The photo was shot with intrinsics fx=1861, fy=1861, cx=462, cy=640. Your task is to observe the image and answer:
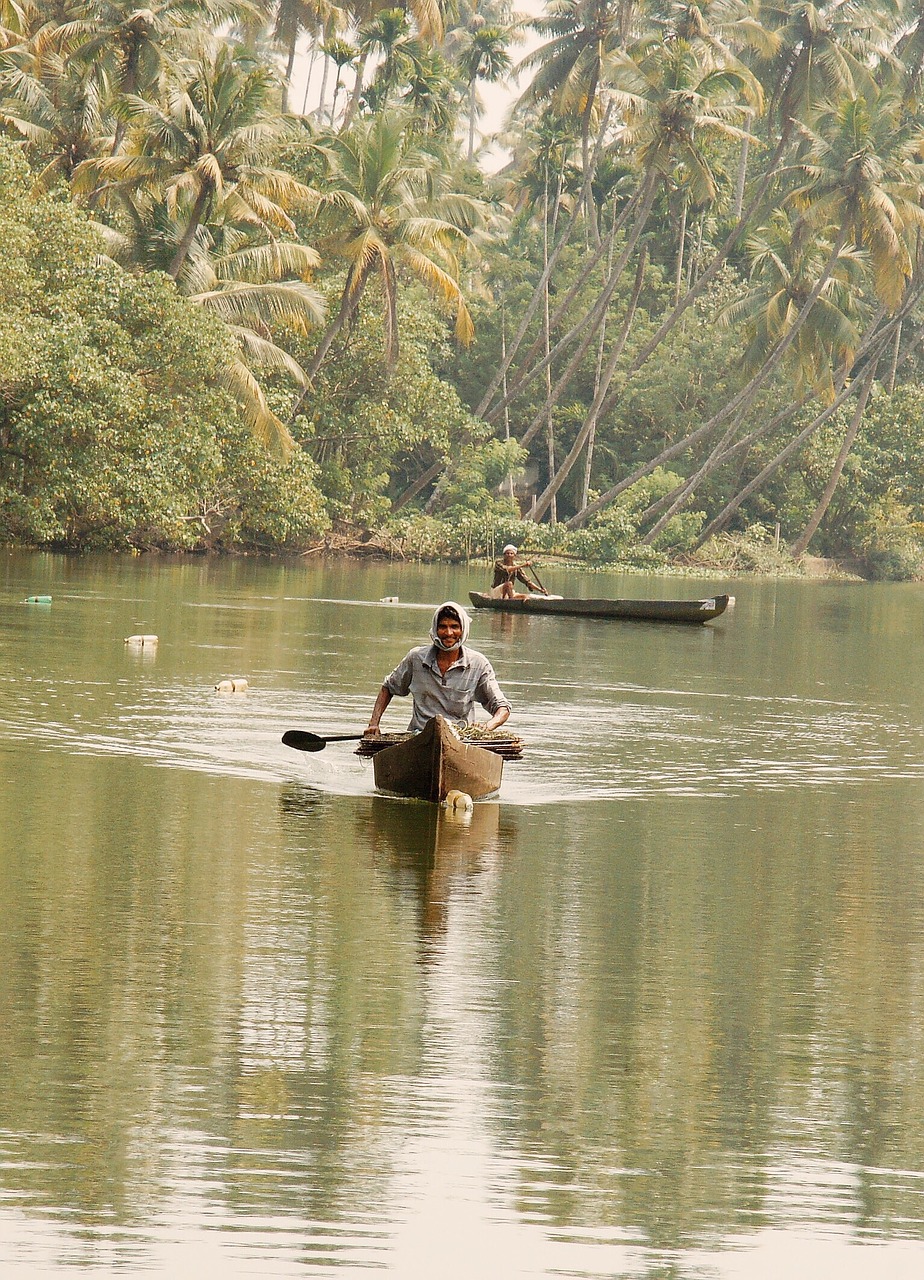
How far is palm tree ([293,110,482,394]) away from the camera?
49062mm

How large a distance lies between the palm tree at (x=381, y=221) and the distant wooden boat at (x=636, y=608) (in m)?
18.4

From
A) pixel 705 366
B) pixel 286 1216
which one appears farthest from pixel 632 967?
pixel 705 366

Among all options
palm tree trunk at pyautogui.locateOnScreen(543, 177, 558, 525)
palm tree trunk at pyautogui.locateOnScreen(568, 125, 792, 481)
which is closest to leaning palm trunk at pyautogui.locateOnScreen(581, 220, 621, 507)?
palm tree trunk at pyautogui.locateOnScreen(568, 125, 792, 481)

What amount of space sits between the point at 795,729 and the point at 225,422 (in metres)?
27.3

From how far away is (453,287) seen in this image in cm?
4931

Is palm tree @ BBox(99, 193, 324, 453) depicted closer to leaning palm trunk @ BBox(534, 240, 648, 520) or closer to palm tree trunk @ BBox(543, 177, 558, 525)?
leaning palm trunk @ BBox(534, 240, 648, 520)

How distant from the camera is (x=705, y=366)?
6688 centimetres

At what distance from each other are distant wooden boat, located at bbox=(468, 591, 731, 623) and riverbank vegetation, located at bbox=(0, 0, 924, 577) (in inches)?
463

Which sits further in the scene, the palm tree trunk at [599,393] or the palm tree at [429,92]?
the palm tree at [429,92]

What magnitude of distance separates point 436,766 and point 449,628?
0.96 meters

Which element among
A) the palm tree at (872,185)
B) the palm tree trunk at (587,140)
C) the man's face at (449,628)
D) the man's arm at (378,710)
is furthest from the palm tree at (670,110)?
the man's face at (449,628)

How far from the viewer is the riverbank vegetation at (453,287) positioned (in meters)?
41.9

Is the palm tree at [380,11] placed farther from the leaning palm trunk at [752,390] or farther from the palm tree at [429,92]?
the leaning palm trunk at [752,390]

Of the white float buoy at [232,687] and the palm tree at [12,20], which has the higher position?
Result: the palm tree at [12,20]
